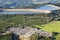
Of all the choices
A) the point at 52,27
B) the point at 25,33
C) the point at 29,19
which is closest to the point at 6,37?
the point at 25,33

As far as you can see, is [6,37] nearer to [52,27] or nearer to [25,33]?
[25,33]

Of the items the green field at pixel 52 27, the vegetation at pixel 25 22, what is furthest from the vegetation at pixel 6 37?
the green field at pixel 52 27

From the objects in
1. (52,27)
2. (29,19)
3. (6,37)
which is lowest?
(6,37)

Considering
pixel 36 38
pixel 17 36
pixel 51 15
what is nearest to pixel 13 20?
pixel 17 36

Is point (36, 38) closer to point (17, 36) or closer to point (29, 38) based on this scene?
point (29, 38)

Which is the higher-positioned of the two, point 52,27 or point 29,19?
point 29,19

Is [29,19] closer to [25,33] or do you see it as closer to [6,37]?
[25,33]

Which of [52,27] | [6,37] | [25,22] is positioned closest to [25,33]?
[25,22]

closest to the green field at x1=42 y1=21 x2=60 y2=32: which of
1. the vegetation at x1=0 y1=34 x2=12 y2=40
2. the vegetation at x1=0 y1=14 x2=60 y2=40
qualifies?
the vegetation at x1=0 y1=14 x2=60 y2=40

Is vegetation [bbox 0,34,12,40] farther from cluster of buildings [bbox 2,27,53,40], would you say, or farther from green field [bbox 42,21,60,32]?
green field [bbox 42,21,60,32]

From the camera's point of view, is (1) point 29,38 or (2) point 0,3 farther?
(2) point 0,3

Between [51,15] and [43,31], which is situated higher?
[51,15]
